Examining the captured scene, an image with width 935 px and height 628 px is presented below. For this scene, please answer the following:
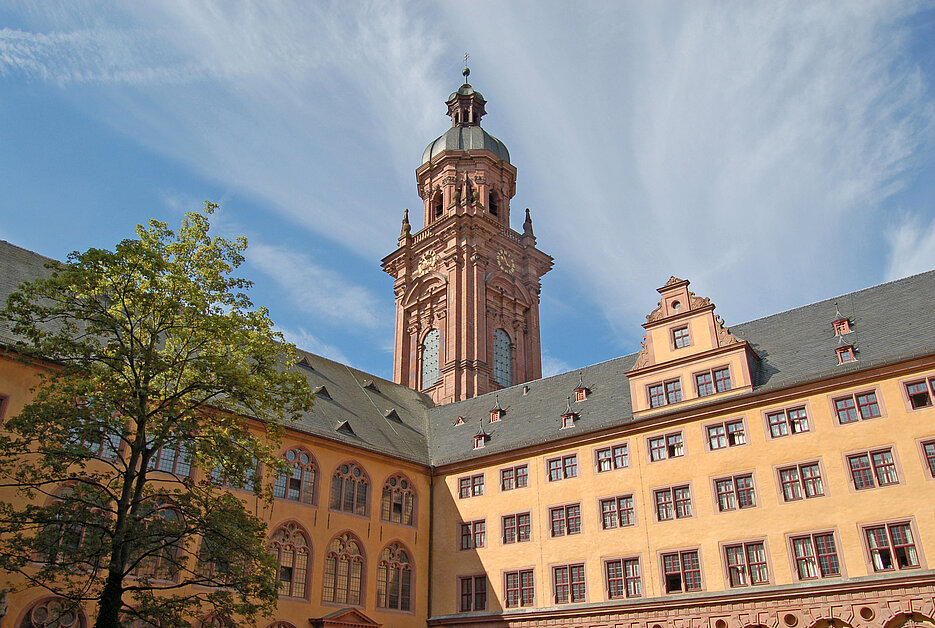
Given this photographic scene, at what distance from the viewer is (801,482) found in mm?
27547

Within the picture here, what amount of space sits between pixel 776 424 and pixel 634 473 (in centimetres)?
591

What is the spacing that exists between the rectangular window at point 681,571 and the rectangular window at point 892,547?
598 cm

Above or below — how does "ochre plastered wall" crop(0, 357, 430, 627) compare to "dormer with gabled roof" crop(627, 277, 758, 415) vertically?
below

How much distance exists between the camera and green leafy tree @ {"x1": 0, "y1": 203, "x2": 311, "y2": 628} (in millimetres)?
17000

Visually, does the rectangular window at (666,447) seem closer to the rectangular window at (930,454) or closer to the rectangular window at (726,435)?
the rectangular window at (726,435)

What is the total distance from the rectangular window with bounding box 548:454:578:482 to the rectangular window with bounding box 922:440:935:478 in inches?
521

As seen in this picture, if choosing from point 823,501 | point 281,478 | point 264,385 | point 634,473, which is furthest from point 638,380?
point 264,385

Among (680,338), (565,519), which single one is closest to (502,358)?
(565,519)

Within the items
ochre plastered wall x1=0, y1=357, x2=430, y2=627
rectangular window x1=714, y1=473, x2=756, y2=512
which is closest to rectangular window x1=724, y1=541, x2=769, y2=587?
rectangular window x1=714, y1=473, x2=756, y2=512

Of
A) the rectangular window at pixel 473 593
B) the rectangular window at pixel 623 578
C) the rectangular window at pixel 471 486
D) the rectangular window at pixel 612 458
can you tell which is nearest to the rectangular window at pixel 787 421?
the rectangular window at pixel 612 458

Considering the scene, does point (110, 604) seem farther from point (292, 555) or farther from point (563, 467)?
point (563, 467)

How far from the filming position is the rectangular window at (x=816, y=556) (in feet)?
84.8

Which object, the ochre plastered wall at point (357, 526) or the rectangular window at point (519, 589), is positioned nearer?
the ochre plastered wall at point (357, 526)

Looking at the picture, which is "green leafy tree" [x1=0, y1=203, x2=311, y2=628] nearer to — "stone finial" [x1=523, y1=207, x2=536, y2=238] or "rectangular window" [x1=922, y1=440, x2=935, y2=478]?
"rectangular window" [x1=922, y1=440, x2=935, y2=478]
